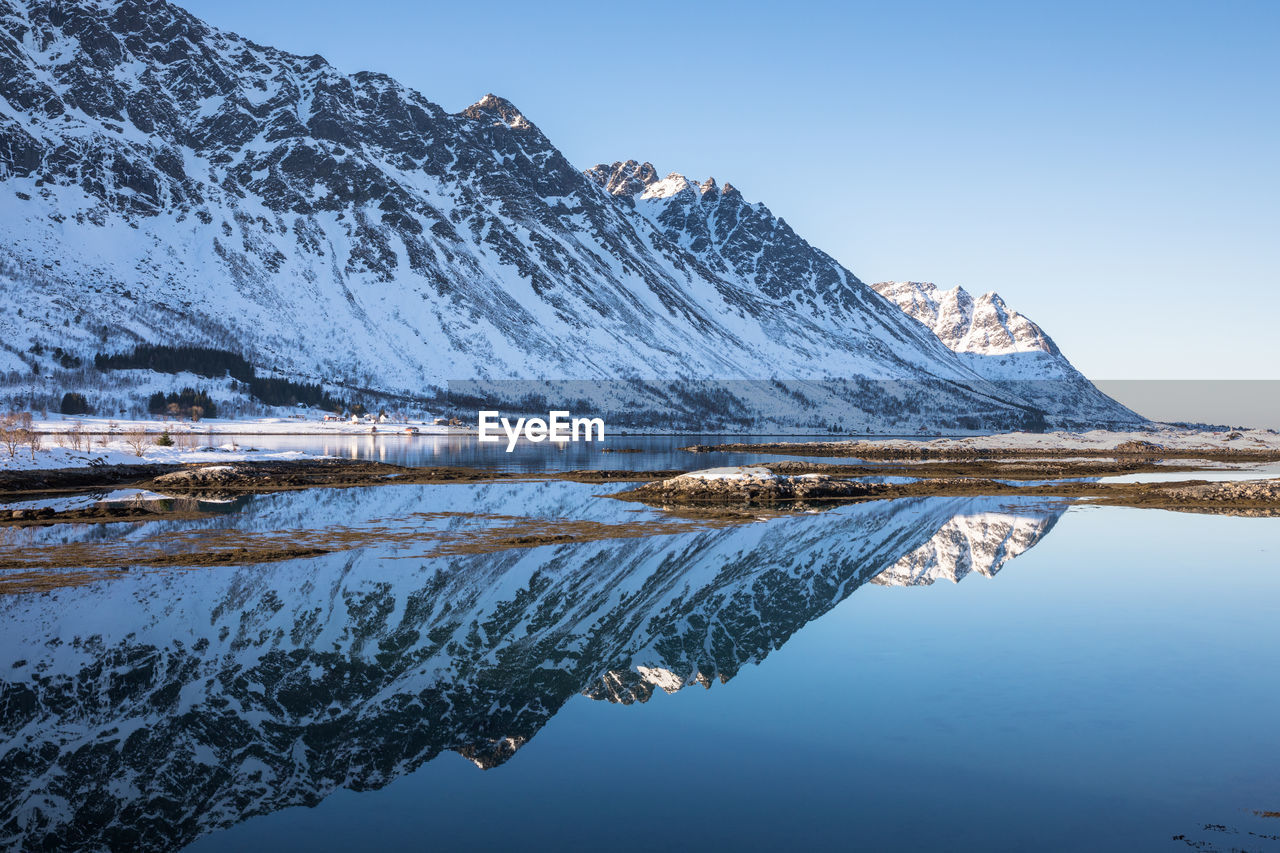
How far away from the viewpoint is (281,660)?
23.8m

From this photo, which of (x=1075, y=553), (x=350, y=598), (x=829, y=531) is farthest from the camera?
(x=829, y=531)

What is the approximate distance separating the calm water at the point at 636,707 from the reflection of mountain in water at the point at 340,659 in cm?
9

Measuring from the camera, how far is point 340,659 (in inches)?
942

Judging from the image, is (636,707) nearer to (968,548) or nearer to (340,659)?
(340,659)

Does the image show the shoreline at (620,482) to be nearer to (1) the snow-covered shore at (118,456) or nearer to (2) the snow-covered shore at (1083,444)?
(1) the snow-covered shore at (118,456)

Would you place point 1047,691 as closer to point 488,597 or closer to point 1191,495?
point 488,597

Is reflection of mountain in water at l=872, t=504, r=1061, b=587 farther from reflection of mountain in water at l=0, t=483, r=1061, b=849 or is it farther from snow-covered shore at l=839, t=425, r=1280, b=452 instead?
snow-covered shore at l=839, t=425, r=1280, b=452

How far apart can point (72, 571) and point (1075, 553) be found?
39.7 m

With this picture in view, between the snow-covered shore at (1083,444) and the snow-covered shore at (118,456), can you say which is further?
the snow-covered shore at (1083,444)

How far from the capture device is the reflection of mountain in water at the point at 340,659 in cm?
1661

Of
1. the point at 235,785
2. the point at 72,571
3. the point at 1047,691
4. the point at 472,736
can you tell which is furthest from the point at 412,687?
the point at 72,571

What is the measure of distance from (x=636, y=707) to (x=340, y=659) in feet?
25.8

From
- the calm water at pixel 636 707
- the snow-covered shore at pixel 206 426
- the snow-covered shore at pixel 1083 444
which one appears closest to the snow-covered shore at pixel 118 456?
the calm water at pixel 636 707

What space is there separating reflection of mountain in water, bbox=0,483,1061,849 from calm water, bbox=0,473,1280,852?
9 cm
